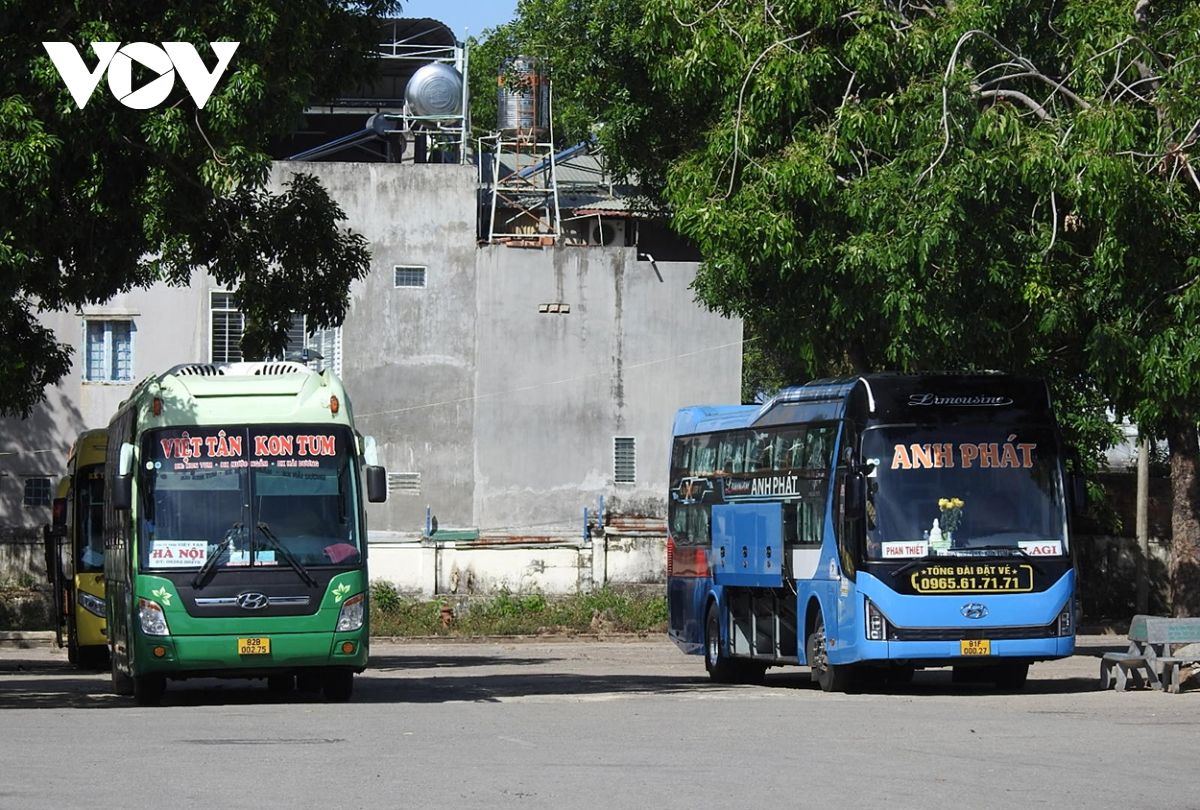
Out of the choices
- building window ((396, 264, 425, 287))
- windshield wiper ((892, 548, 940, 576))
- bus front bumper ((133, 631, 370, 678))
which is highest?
building window ((396, 264, 425, 287))

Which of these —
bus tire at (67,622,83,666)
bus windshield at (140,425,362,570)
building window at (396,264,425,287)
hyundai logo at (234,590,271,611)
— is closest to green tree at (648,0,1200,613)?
bus windshield at (140,425,362,570)

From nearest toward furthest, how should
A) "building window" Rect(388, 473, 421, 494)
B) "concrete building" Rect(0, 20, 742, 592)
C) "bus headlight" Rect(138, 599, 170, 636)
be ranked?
"bus headlight" Rect(138, 599, 170, 636) < "concrete building" Rect(0, 20, 742, 592) < "building window" Rect(388, 473, 421, 494)

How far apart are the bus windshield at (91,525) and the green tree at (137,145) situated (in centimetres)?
463

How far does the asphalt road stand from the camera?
11375mm

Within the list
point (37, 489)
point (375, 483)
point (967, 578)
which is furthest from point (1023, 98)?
point (37, 489)

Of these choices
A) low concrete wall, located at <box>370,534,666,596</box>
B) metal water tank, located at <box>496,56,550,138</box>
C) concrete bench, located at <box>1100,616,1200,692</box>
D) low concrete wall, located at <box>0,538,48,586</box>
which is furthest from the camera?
metal water tank, located at <box>496,56,550,138</box>

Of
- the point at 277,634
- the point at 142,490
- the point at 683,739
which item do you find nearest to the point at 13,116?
the point at 142,490

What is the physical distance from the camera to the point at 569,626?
40.8 m

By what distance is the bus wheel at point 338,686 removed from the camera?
20.5m

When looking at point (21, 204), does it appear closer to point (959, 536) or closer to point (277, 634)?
point (277, 634)

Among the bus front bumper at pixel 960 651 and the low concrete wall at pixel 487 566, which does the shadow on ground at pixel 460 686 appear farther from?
the low concrete wall at pixel 487 566

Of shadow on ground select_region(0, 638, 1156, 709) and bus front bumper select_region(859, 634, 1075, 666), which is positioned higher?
bus front bumper select_region(859, 634, 1075, 666)

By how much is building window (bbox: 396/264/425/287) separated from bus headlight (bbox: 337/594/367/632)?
26870mm

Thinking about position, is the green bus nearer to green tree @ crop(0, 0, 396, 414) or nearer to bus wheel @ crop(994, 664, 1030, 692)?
green tree @ crop(0, 0, 396, 414)
